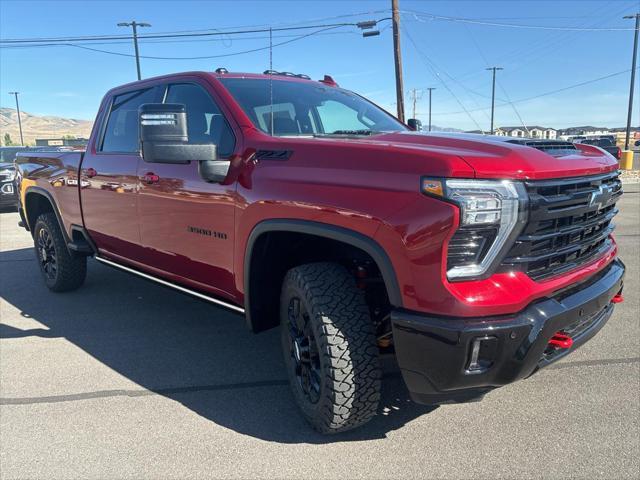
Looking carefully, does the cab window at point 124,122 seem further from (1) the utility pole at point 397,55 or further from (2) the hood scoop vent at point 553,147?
(1) the utility pole at point 397,55

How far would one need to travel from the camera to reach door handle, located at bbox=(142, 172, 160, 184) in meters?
3.70

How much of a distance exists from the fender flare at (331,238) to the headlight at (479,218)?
27 centimetres

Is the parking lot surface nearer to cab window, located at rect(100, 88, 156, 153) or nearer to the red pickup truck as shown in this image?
the red pickup truck

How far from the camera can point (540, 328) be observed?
2.18 metres

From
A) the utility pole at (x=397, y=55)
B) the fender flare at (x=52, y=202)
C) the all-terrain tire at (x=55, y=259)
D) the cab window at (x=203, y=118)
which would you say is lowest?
the all-terrain tire at (x=55, y=259)

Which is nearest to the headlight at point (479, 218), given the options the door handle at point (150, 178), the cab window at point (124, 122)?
the door handle at point (150, 178)

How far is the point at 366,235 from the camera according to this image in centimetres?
234

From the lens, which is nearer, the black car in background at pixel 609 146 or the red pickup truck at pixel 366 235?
the red pickup truck at pixel 366 235

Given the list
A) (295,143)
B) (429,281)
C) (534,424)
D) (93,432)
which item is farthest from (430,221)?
(93,432)

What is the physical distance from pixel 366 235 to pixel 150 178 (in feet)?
6.83

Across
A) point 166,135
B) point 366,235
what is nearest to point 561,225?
point 366,235

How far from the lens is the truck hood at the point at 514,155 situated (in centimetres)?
216

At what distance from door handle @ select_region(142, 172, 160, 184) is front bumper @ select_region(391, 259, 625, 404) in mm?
2213

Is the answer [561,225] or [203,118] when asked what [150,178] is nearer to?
[203,118]
